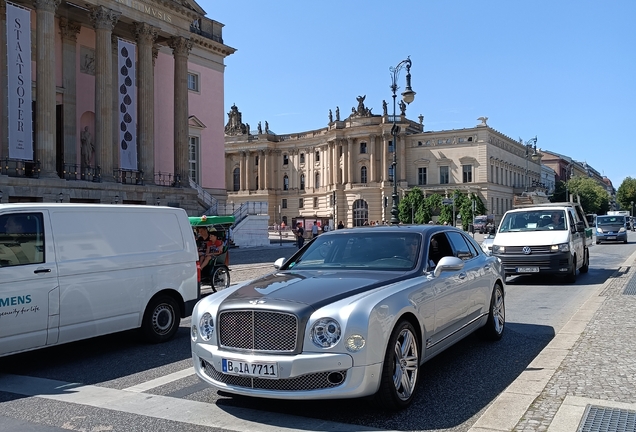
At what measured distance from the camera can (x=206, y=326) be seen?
17.5 ft

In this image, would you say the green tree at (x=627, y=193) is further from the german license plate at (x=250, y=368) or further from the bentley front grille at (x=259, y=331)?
the german license plate at (x=250, y=368)

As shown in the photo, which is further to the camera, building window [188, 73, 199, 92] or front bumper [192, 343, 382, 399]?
building window [188, 73, 199, 92]

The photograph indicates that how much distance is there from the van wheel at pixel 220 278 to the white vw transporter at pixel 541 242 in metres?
7.07

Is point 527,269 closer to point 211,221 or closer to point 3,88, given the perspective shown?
point 211,221


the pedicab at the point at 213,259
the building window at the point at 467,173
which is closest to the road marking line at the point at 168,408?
the pedicab at the point at 213,259

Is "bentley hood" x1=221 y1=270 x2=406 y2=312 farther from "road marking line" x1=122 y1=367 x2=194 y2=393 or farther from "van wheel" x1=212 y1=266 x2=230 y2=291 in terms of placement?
"van wheel" x1=212 y1=266 x2=230 y2=291

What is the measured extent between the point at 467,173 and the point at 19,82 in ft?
235

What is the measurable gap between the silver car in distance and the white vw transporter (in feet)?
28.9

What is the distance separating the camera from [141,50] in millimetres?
30922

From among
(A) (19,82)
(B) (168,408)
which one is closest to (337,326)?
(B) (168,408)

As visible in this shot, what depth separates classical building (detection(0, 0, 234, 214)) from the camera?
25391 mm

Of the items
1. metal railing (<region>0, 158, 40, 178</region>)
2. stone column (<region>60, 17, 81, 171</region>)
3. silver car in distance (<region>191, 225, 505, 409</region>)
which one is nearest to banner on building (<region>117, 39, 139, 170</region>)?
stone column (<region>60, 17, 81, 171</region>)

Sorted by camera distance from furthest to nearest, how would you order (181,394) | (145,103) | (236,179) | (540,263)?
1. (236,179)
2. (145,103)
3. (540,263)
4. (181,394)

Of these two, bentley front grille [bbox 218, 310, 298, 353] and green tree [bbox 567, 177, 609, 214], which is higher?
green tree [bbox 567, 177, 609, 214]
